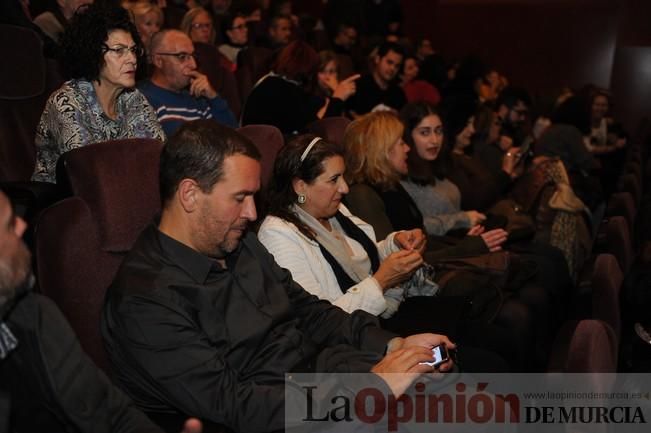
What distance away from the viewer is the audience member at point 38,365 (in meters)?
1.32

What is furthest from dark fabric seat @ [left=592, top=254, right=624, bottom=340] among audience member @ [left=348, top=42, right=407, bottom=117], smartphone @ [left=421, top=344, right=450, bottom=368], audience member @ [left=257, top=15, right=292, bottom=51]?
audience member @ [left=257, top=15, right=292, bottom=51]

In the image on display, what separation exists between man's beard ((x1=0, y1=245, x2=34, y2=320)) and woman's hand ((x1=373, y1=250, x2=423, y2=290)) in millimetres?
1119

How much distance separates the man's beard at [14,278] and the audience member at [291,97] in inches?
90.4

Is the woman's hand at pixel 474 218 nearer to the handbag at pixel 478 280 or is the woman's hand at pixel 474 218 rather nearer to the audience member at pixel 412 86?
the handbag at pixel 478 280

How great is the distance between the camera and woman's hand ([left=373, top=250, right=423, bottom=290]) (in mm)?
2258

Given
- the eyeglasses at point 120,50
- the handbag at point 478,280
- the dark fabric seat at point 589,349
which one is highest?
the eyeglasses at point 120,50

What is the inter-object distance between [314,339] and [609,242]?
1.50m

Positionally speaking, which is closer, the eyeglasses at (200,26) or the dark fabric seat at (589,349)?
the dark fabric seat at (589,349)

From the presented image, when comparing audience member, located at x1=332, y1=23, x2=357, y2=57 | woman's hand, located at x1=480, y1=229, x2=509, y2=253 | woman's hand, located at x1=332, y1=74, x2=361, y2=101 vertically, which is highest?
audience member, located at x1=332, y1=23, x2=357, y2=57

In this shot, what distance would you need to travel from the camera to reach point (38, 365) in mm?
1371

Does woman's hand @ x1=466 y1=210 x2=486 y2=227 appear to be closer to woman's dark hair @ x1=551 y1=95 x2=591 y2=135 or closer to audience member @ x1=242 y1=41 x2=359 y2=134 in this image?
audience member @ x1=242 y1=41 x2=359 y2=134

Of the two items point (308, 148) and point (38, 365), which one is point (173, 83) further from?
point (38, 365)

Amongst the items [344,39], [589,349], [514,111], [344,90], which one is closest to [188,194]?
[589,349]

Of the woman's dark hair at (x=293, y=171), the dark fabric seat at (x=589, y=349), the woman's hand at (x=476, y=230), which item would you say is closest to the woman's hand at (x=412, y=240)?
the woman's dark hair at (x=293, y=171)
